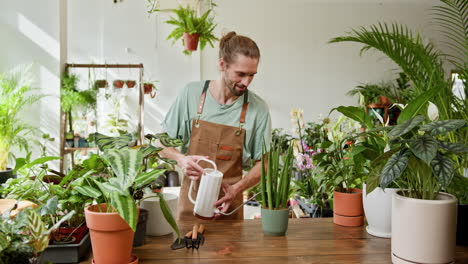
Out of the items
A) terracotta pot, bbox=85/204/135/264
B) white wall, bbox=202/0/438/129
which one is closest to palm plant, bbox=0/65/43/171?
terracotta pot, bbox=85/204/135/264

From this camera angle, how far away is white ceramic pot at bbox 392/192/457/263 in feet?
4.06

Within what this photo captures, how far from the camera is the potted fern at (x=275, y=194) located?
5.25 feet

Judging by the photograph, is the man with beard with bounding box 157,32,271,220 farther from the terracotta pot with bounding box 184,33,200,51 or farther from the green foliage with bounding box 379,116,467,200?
the terracotta pot with bounding box 184,33,200,51

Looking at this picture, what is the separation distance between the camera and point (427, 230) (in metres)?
1.24

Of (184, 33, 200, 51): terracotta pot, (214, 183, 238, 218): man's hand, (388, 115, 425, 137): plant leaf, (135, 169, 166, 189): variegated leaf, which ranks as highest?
(184, 33, 200, 51): terracotta pot

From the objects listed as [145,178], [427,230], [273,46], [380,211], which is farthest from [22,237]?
[273,46]

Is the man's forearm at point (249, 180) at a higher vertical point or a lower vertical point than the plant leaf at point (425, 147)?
lower

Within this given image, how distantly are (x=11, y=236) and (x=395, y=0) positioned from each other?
786 centimetres

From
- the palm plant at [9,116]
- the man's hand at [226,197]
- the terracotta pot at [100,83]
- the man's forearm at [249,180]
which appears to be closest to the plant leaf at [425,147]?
the man's hand at [226,197]

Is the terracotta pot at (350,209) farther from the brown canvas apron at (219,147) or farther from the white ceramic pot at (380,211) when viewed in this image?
the brown canvas apron at (219,147)

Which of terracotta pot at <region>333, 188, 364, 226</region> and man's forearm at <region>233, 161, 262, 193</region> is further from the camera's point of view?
man's forearm at <region>233, 161, 262, 193</region>

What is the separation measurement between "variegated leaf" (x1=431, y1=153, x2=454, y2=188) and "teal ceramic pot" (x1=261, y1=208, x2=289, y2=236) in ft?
2.07

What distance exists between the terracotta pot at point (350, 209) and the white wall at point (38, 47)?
379 centimetres

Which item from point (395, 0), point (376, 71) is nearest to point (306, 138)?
point (376, 71)
